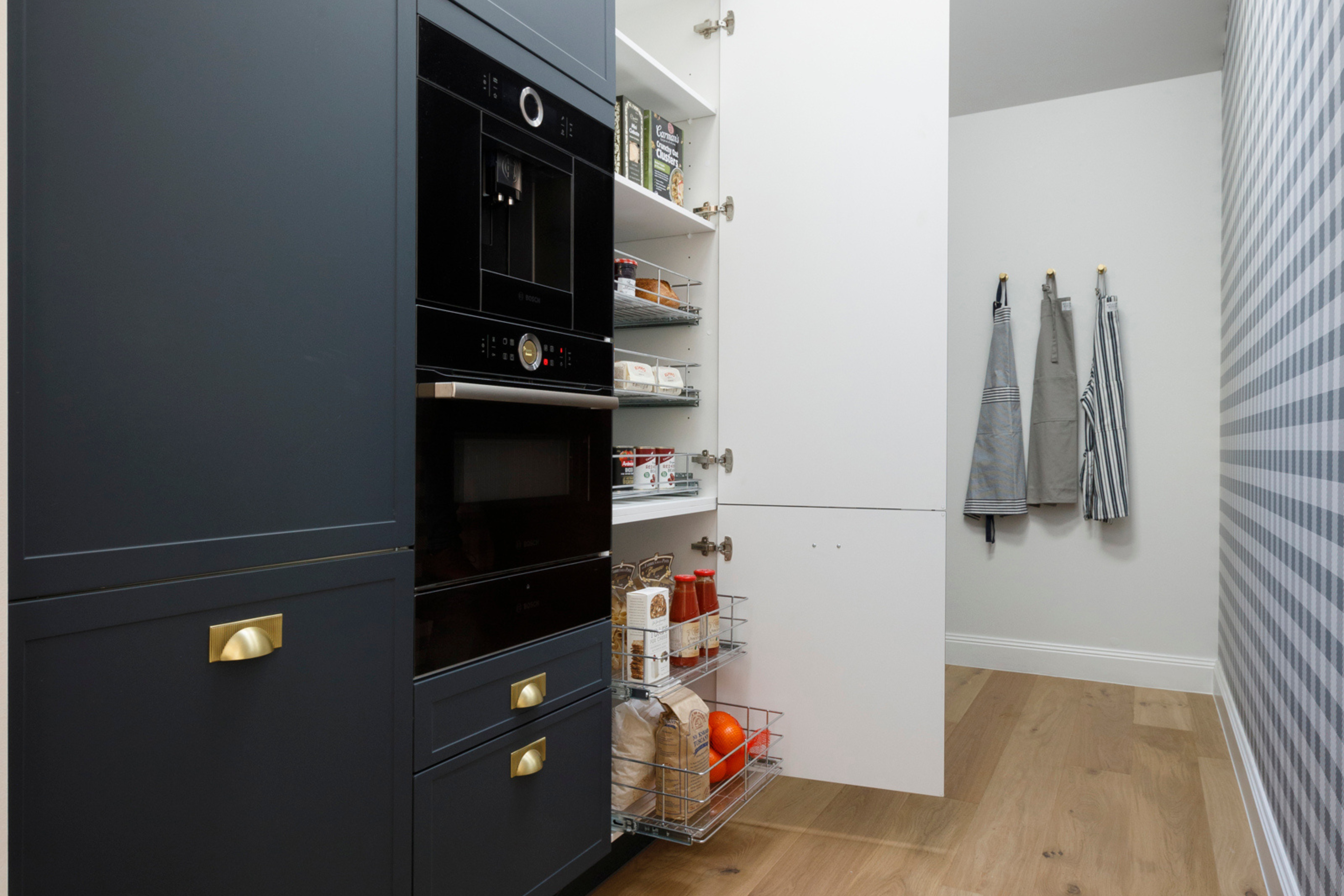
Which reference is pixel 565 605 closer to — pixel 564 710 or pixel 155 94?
pixel 564 710

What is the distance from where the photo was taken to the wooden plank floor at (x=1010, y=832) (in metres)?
1.85

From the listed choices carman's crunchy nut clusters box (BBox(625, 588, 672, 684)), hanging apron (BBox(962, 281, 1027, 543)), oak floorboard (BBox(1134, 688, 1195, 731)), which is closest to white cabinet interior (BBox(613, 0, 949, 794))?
carman's crunchy nut clusters box (BBox(625, 588, 672, 684))

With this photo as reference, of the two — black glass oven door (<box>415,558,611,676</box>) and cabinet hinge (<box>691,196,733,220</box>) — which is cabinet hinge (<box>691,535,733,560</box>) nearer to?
black glass oven door (<box>415,558,611,676</box>)

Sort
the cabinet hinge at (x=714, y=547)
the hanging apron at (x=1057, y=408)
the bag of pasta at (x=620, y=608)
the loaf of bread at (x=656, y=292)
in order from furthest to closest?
the hanging apron at (x=1057, y=408) < the cabinet hinge at (x=714, y=547) < the loaf of bread at (x=656, y=292) < the bag of pasta at (x=620, y=608)

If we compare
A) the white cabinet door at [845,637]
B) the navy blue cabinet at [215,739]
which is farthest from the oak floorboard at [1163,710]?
the navy blue cabinet at [215,739]

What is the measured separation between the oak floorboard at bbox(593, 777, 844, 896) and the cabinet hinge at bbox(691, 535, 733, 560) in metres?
0.64

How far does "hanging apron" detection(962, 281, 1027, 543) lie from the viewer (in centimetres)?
360

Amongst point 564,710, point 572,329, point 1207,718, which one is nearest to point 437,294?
point 572,329

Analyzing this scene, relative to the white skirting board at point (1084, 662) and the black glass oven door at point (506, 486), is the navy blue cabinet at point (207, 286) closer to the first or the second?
the black glass oven door at point (506, 486)

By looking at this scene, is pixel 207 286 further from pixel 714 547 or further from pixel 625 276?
pixel 714 547

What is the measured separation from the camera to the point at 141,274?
869 mm

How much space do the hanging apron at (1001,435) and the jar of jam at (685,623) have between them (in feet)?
6.46


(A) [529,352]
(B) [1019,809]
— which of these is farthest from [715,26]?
A: (B) [1019,809]

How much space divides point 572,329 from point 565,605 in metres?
0.49
